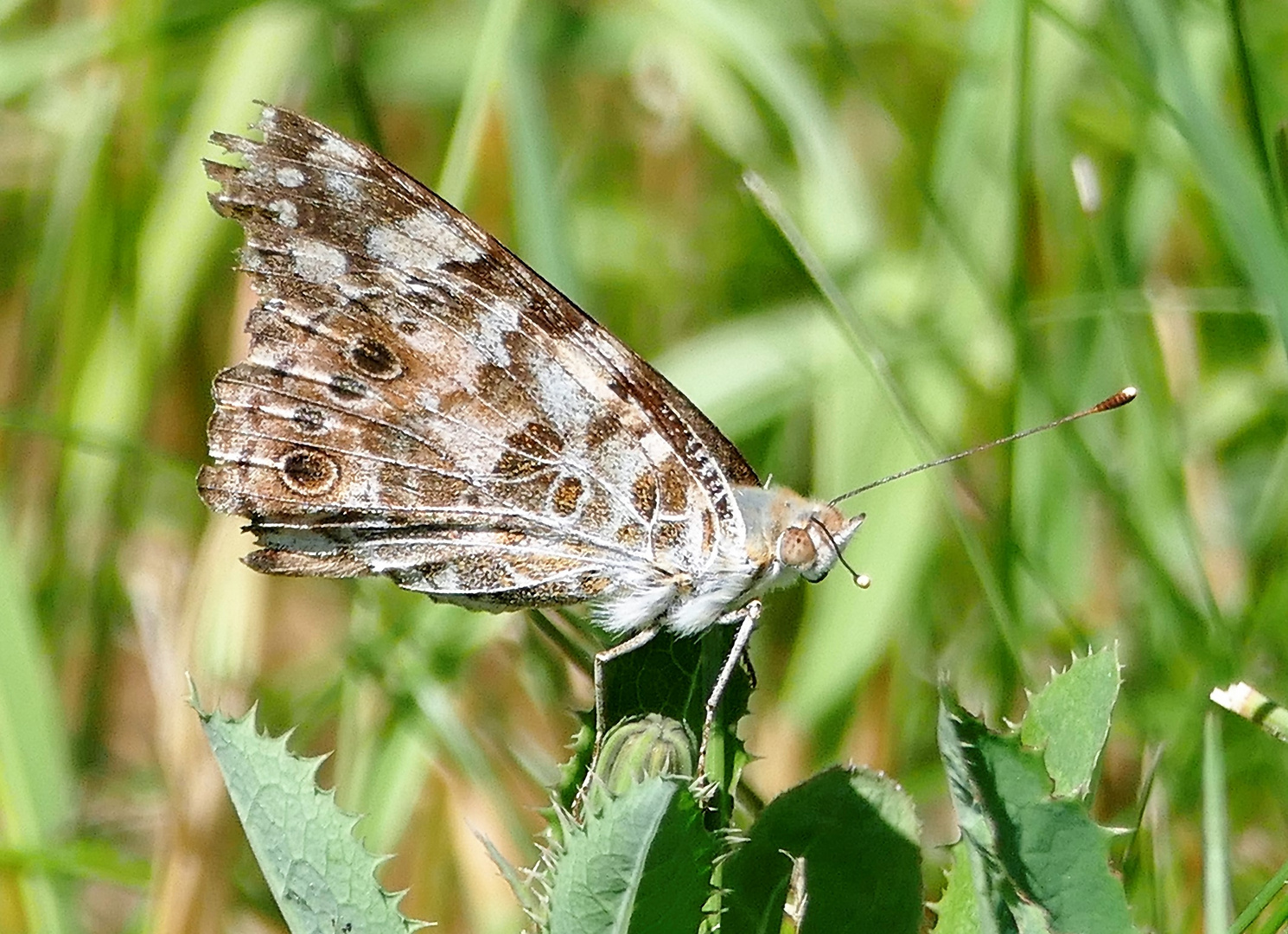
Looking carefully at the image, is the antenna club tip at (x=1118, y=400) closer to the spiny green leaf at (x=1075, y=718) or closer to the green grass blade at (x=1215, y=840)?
the green grass blade at (x=1215, y=840)

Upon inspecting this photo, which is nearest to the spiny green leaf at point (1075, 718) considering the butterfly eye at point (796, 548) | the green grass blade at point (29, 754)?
the butterfly eye at point (796, 548)

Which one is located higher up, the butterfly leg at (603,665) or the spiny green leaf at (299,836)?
the butterfly leg at (603,665)

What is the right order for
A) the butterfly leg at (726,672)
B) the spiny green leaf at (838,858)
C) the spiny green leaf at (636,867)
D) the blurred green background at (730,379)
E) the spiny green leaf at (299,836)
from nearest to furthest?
the spiny green leaf at (636,867), the spiny green leaf at (299,836), the spiny green leaf at (838,858), the butterfly leg at (726,672), the blurred green background at (730,379)

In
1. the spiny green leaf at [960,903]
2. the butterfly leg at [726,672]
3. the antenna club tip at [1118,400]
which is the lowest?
the spiny green leaf at [960,903]

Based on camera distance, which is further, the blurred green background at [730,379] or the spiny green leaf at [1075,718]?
the blurred green background at [730,379]

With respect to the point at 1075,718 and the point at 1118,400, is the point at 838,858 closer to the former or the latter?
the point at 1075,718

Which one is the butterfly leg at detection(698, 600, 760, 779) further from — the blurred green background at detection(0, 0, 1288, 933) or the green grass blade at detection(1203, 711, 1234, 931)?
the green grass blade at detection(1203, 711, 1234, 931)

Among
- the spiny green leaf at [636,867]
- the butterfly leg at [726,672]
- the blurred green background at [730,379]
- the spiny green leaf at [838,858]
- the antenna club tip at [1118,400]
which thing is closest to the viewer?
the spiny green leaf at [636,867]

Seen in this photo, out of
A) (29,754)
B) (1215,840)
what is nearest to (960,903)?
(1215,840)
